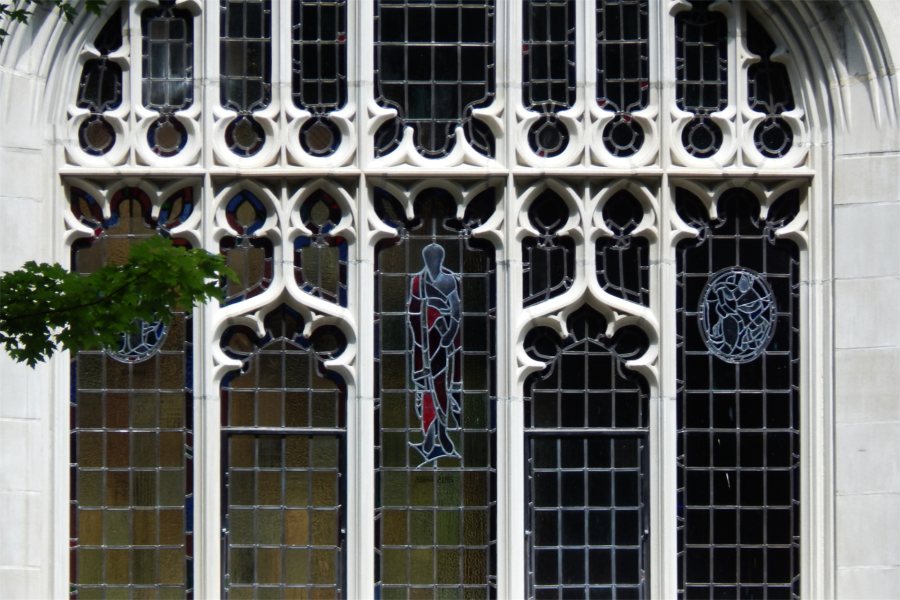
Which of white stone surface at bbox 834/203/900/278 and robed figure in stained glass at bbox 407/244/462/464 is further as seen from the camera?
robed figure in stained glass at bbox 407/244/462/464

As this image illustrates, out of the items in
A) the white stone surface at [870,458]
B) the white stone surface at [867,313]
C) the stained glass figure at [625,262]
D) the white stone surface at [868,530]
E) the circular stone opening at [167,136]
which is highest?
the circular stone opening at [167,136]

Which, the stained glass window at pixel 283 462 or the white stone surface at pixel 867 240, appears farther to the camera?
the stained glass window at pixel 283 462

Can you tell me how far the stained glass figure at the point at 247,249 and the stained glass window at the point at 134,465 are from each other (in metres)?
0.47

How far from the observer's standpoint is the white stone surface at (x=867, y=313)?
516 inches

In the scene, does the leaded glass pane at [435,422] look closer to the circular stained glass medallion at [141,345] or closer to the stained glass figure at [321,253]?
the stained glass figure at [321,253]

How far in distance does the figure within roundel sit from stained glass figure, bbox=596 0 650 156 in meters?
1.14

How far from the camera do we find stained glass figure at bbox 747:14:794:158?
44.4 ft

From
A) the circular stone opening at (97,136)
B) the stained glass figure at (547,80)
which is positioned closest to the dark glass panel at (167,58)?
the circular stone opening at (97,136)

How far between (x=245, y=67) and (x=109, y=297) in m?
4.34

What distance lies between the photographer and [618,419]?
Result: 1337 cm

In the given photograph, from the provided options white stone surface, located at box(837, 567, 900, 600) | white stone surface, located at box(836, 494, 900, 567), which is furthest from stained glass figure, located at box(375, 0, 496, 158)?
white stone surface, located at box(837, 567, 900, 600)

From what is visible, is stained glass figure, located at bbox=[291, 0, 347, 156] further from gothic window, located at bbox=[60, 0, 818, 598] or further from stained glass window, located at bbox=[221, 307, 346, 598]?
stained glass window, located at bbox=[221, 307, 346, 598]

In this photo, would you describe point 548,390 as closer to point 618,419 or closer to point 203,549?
point 618,419

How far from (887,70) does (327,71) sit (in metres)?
3.92
